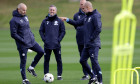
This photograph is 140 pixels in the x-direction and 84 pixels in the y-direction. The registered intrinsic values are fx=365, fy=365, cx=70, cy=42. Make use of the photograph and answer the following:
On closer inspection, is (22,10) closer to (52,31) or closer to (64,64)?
(52,31)

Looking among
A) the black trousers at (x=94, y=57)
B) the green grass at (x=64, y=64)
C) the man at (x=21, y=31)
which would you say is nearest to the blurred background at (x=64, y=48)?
the green grass at (x=64, y=64)

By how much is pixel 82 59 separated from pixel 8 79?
2.44 meters

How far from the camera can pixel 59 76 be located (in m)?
9.68

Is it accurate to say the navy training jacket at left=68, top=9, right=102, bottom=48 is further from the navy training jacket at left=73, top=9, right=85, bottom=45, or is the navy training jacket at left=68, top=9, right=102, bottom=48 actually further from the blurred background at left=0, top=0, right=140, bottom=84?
the blurred background at left=0, top=0, right=140, bottom=84

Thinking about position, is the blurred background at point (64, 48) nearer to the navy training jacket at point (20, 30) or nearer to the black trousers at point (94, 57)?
the black trousers at point (94, 57)

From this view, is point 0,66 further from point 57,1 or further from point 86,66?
point 57,1

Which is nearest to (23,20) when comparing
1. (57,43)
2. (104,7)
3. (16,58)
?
(57,43)

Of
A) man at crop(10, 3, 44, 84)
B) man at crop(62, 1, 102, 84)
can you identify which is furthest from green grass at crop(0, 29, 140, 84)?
man at crop(62, 1, 102, 84)

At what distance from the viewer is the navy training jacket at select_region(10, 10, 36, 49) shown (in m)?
8.71

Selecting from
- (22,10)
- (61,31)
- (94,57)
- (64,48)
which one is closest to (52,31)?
(61,31)

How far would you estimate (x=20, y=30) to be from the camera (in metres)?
8.86

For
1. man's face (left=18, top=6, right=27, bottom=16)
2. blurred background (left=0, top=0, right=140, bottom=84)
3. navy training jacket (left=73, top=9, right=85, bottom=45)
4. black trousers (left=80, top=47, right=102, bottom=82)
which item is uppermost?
man's face (left=18, top=6, right=27, bottom=16)

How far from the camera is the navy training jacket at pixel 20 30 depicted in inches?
343

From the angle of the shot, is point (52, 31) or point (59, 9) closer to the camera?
point (52, 31)
